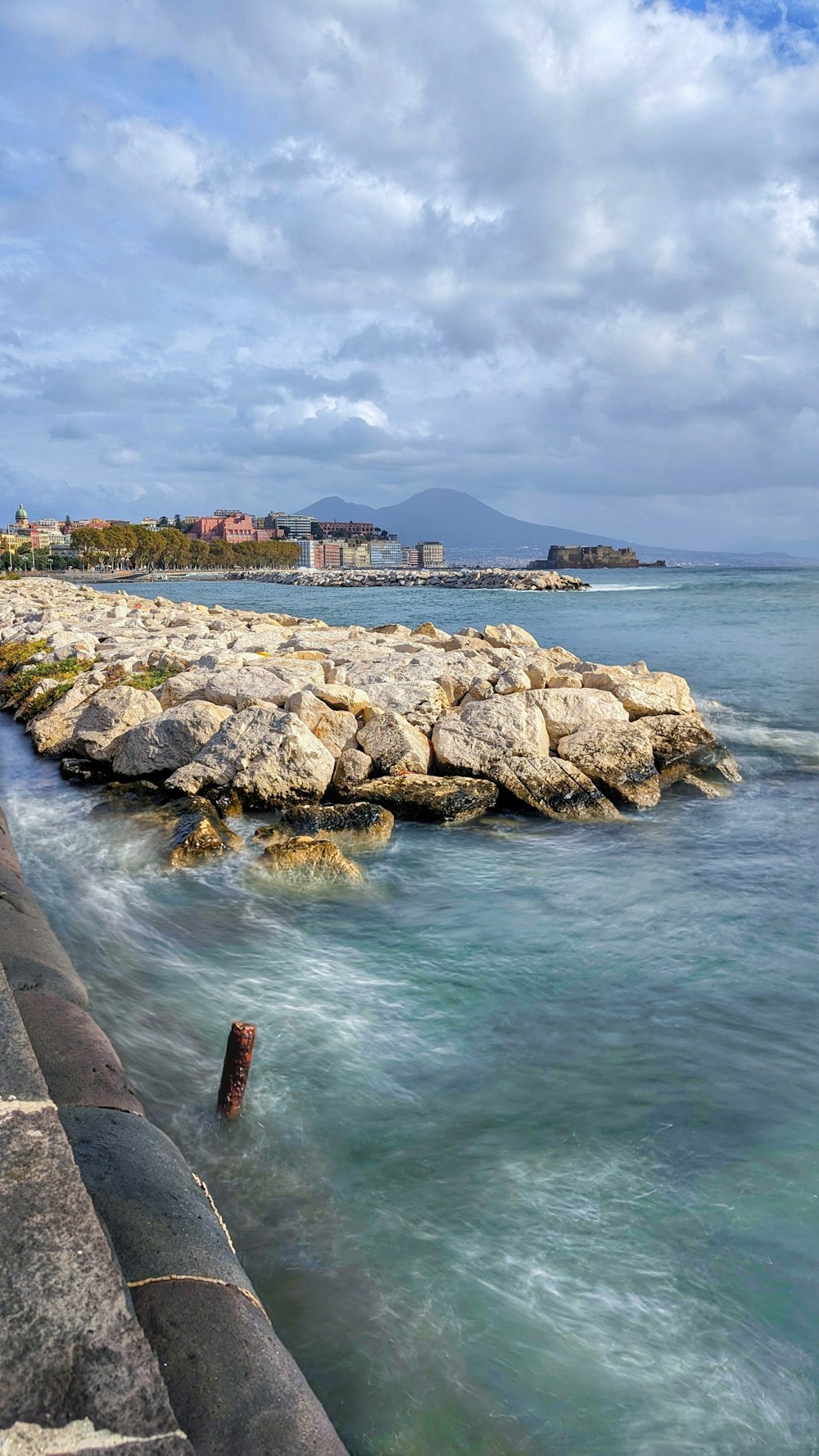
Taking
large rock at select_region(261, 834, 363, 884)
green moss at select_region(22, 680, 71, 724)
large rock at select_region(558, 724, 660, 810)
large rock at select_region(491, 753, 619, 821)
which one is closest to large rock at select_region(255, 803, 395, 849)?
large rock at select_region(261, 834, 363, 884)

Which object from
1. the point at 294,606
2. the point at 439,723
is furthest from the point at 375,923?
the point at 294,606

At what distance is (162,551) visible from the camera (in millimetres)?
147750

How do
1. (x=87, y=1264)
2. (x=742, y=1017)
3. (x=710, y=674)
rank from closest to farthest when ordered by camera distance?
(x=87, y=1264) < (x=742, y=1017) < (x=710, y=674)

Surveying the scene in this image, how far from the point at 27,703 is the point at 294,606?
144 feet

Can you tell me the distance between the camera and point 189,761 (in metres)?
12.2

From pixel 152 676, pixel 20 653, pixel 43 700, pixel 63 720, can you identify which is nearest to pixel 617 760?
pixel 152 676

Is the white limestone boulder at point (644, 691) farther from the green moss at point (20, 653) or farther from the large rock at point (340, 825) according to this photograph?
the green moss at point (20, 653)

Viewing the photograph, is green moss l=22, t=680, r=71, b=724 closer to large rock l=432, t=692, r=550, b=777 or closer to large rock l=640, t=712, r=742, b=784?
large rock l=432, t=692, r=550, b=777

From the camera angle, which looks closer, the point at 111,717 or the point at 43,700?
the point at 111,717

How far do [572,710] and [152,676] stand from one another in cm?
835

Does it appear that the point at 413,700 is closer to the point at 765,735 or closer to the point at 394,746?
the point at 394,746

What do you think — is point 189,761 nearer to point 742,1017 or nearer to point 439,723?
point 439,723

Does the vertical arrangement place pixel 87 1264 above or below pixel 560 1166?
above

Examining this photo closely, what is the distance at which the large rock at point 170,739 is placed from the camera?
12344 mm
